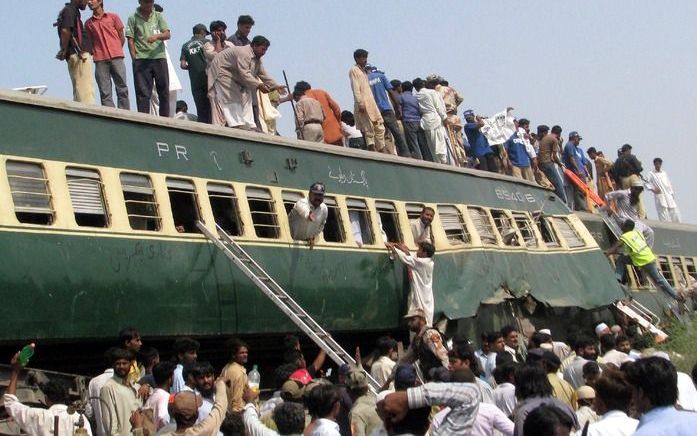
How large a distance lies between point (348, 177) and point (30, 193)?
18.2ft

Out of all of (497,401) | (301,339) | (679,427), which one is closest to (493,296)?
(301,339)

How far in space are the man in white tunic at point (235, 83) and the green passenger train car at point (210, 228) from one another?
85 cm

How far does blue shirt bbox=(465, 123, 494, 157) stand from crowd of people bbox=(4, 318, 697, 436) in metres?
8.62

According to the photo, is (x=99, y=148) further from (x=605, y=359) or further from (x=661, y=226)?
(x=661, y=226)

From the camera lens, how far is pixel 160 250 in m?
13.3

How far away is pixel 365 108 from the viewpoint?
1991 centimetres

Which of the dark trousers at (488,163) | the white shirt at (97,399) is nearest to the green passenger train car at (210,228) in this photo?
the white shirt at (97,399)

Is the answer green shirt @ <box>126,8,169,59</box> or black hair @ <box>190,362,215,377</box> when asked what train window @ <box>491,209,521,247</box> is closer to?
green shirt @ <box>126,8,169,59</box>

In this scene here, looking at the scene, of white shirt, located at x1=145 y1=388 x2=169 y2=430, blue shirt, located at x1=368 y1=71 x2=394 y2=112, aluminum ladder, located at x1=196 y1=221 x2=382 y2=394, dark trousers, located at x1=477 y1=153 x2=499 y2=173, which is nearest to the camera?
white shirt, located at x1=145 y1=388 x2=169 y2=430

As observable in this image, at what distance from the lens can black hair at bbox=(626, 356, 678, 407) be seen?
655 cm

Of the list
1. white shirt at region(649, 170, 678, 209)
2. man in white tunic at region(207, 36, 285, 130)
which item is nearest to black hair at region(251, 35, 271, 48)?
man in white tunic at region(207, 36, 285, 130)

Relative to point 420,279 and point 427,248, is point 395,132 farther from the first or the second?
point 427,248

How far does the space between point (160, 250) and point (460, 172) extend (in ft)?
24.1

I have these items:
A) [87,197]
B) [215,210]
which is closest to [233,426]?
[87,197]
